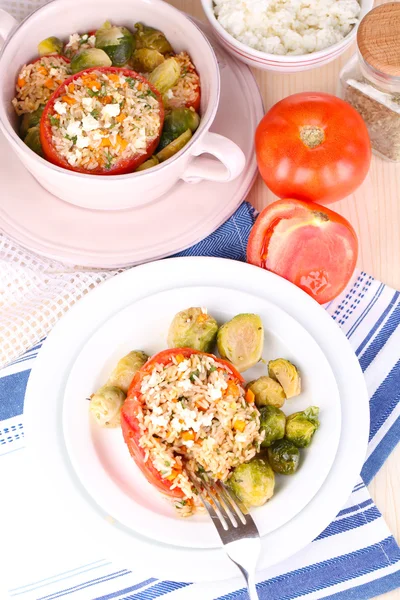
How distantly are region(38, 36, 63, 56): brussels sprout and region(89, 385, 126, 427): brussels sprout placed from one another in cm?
112

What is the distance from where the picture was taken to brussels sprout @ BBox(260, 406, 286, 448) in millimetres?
2271

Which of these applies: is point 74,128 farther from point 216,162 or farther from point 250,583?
point 250,583

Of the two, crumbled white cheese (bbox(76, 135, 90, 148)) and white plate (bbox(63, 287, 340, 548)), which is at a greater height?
crumbled white cheese (bbox(76, 135, 90, 148))

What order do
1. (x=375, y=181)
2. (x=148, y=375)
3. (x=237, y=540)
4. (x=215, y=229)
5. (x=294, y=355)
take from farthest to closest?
1. (x=375, y=181)
2. (x=215, y=229)
3. (x=294, y=355)
4. (x=148, y=375)
5. (x=237, y=540)

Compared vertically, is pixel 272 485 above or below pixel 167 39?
below

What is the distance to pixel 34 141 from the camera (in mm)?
2416

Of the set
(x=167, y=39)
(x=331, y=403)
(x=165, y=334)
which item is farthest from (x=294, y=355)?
(x=167, y=39)

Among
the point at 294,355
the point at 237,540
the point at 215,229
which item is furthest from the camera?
the point at 215,229

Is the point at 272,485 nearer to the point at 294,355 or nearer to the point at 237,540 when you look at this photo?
the point at 237,540

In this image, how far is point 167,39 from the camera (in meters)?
2.61

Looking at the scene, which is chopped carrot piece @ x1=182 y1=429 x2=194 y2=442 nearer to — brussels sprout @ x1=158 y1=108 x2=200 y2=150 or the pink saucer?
the pink saucer

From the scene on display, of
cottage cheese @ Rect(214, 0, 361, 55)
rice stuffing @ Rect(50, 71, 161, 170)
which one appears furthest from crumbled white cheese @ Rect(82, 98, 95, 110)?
cottage cheese @ Rect(214, 0, 361, 55)

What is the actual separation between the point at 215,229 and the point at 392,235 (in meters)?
0.65

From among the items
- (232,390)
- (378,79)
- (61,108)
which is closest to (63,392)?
(232,390)
